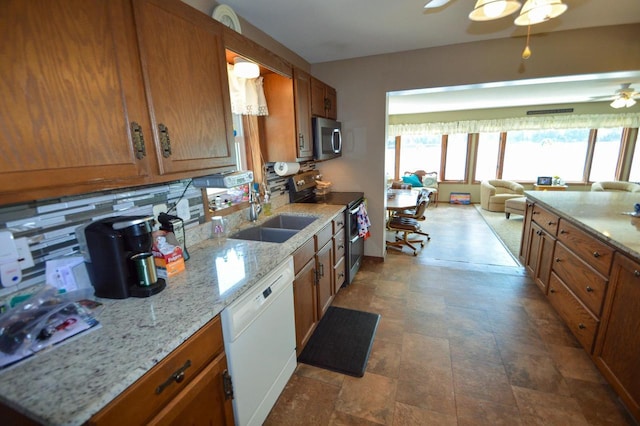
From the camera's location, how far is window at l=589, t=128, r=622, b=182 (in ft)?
21.4

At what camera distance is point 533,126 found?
6641mm

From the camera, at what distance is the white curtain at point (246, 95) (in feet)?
6.55

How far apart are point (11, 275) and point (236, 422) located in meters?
1.04

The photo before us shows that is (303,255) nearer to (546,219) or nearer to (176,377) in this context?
(176,377)

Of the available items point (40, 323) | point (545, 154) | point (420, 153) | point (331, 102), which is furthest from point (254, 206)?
point (545, 154)

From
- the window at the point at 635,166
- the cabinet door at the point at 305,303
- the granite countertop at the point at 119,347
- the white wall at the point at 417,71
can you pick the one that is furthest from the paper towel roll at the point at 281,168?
the window at the point at 635,166

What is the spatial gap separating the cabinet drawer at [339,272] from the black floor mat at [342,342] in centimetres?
24

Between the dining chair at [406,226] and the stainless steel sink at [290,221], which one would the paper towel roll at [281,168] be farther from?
the dining chair at [406,226]

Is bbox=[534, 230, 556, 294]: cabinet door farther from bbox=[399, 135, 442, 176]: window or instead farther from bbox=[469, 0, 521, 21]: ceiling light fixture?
bbox=[399, 135, 442, 176]: window

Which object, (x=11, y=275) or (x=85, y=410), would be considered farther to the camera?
(x=11, y=275)

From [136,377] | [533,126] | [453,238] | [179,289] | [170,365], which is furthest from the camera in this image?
[533,126]

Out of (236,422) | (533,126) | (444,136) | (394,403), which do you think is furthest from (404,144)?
(236,422)

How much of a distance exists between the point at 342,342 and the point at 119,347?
1.63 meters

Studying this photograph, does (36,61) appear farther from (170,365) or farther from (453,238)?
(453,238)
